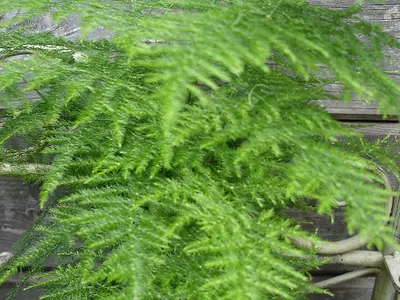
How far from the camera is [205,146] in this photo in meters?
0.48

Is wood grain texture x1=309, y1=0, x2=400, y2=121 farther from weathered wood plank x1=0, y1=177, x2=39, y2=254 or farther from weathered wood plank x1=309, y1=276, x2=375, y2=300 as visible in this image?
weathered wood plank x1=0, y1=177, x2=39, y2=254

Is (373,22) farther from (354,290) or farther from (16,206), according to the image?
(16,206)

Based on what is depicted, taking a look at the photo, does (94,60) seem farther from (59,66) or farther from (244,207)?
(244,207)

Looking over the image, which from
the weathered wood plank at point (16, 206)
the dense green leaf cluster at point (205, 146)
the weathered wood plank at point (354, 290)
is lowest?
the weathered wood plank at point (354, 290)

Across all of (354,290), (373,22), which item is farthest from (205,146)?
(354,290)

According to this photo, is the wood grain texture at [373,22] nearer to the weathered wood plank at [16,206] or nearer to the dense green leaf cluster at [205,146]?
the dense green leaf cluster at [205,146]

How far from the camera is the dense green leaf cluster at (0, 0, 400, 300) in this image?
0.40m

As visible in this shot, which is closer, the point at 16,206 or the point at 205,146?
the point at 205,146

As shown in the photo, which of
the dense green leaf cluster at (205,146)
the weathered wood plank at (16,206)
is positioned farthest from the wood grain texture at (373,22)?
the weathered wood plank at (16,206)

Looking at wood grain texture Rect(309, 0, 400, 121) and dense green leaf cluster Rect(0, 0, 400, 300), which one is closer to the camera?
dense green leaf cluster Rect(0, 0, 400, 300)

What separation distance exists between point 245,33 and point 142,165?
0.19 m

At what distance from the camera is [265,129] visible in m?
0.45

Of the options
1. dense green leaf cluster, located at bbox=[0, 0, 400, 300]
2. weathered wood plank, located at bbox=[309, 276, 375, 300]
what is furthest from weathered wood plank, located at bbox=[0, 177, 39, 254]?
weathered wood plank, located at bbox=[309, 276, 375, 300]

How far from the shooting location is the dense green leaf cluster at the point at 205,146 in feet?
1.32
